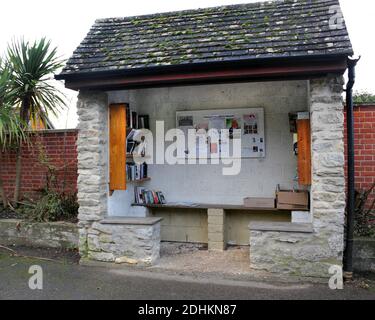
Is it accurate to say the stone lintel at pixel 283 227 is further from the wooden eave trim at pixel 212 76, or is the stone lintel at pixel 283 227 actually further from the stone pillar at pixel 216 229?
the wooden eave trim at pixel 212 76

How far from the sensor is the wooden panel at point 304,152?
5113mm

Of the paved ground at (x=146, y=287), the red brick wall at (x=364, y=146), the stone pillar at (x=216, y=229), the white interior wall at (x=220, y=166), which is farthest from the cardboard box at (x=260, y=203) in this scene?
the paved ground at (x=146, y=287)

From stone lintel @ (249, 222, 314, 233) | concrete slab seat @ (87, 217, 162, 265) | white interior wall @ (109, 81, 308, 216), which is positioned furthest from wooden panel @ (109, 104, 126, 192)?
stone lintel @ (249, 222, 314, 233)

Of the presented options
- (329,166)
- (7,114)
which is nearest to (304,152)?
(329,166)

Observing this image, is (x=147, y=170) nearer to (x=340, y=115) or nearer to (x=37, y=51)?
(x=37, y=51)

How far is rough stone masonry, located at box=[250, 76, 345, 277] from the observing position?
14.9 feet

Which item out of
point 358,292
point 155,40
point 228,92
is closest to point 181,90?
point 228,92

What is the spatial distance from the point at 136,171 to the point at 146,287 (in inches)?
94.5

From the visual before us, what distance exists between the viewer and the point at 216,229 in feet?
20.1

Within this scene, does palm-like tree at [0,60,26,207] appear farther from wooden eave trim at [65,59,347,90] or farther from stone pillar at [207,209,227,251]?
stone pillar at [207,209,227,251]

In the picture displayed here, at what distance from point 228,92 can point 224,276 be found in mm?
3373

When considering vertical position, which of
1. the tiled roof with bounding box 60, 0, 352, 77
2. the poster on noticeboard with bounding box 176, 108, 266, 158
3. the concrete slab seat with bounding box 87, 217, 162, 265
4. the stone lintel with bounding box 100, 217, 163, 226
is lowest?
the concrete slab seat with bounding box 87, 217, 162, 265

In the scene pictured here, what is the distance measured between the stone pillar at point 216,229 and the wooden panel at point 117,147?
169 centimetres

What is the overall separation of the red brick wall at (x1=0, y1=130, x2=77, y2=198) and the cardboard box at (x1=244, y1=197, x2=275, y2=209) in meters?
3.47
